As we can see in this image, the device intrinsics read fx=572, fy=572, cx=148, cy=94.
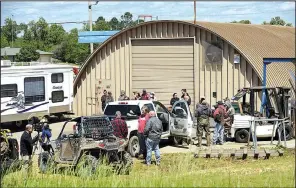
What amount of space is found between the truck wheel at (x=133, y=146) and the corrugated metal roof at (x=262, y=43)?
6.72m

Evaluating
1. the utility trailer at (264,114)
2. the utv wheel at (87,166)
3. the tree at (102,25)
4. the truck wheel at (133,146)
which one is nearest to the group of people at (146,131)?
the truck wheel at (133,146)

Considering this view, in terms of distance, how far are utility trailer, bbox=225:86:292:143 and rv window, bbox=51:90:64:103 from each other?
1019cm

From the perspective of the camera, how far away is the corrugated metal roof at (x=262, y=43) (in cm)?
2197

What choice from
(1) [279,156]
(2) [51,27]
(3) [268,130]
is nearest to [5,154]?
(1) [279,156]

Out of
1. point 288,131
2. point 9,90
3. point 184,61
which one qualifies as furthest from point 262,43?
point 9,90

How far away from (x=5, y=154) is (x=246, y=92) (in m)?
9.51

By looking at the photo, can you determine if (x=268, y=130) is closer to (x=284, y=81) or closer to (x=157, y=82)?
(x=284, y=81)

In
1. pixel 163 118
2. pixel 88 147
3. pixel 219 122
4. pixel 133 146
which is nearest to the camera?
pixel 88 147

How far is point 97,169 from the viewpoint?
11.0m

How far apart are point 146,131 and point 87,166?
11.7 ft

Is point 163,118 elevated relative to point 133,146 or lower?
elevated

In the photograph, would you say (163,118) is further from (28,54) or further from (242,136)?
(28,54)

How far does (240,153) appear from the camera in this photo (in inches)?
603

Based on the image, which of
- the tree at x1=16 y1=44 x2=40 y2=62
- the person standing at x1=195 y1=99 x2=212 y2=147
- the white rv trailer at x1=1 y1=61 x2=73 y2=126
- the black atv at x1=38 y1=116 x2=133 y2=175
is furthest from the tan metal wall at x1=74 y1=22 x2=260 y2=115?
the tree at x1=16 y1=44 x2=40 y2=62
